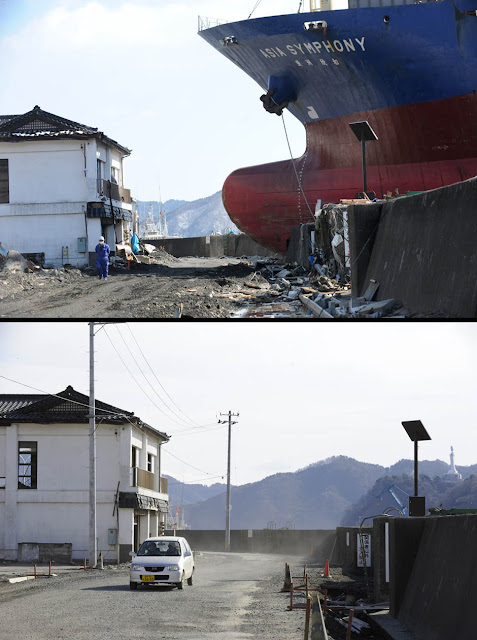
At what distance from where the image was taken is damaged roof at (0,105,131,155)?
2531 cm

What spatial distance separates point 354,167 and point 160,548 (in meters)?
13.3

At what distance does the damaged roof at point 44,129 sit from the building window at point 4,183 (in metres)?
2.11

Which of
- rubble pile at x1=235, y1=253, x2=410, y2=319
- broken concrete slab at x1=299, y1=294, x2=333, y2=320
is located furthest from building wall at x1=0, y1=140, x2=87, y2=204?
broken concrete slab at x1=299, y1=294, x2=333, y2=320

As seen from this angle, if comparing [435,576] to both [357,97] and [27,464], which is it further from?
[27,464]

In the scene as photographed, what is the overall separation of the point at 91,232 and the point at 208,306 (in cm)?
829

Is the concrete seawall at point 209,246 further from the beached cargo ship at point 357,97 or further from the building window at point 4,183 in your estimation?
the building window at point 4,183

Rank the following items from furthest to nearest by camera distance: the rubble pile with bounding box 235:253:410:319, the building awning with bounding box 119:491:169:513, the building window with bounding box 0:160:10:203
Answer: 1. the building awning with bounding box 119:491:169:513
2. the building window with bounding box 0:160:10:203
3. the rubble pile with bounding box 235:253:410:319

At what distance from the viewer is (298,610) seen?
49.0ft

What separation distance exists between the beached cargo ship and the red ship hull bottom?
0.11 feet

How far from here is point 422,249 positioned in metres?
11.1

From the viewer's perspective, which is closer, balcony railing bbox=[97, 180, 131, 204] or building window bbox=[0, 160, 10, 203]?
building window bbox=[0, 160, 10, 203]

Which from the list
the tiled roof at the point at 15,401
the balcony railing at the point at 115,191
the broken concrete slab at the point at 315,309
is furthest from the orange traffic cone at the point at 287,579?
the tiled roof at the point at 15,401

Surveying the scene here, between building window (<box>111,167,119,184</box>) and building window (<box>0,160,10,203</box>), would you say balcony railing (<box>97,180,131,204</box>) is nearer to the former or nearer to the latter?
building window (<box>111,167,119,184</box>)

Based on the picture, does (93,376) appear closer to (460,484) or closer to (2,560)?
(2,560)
